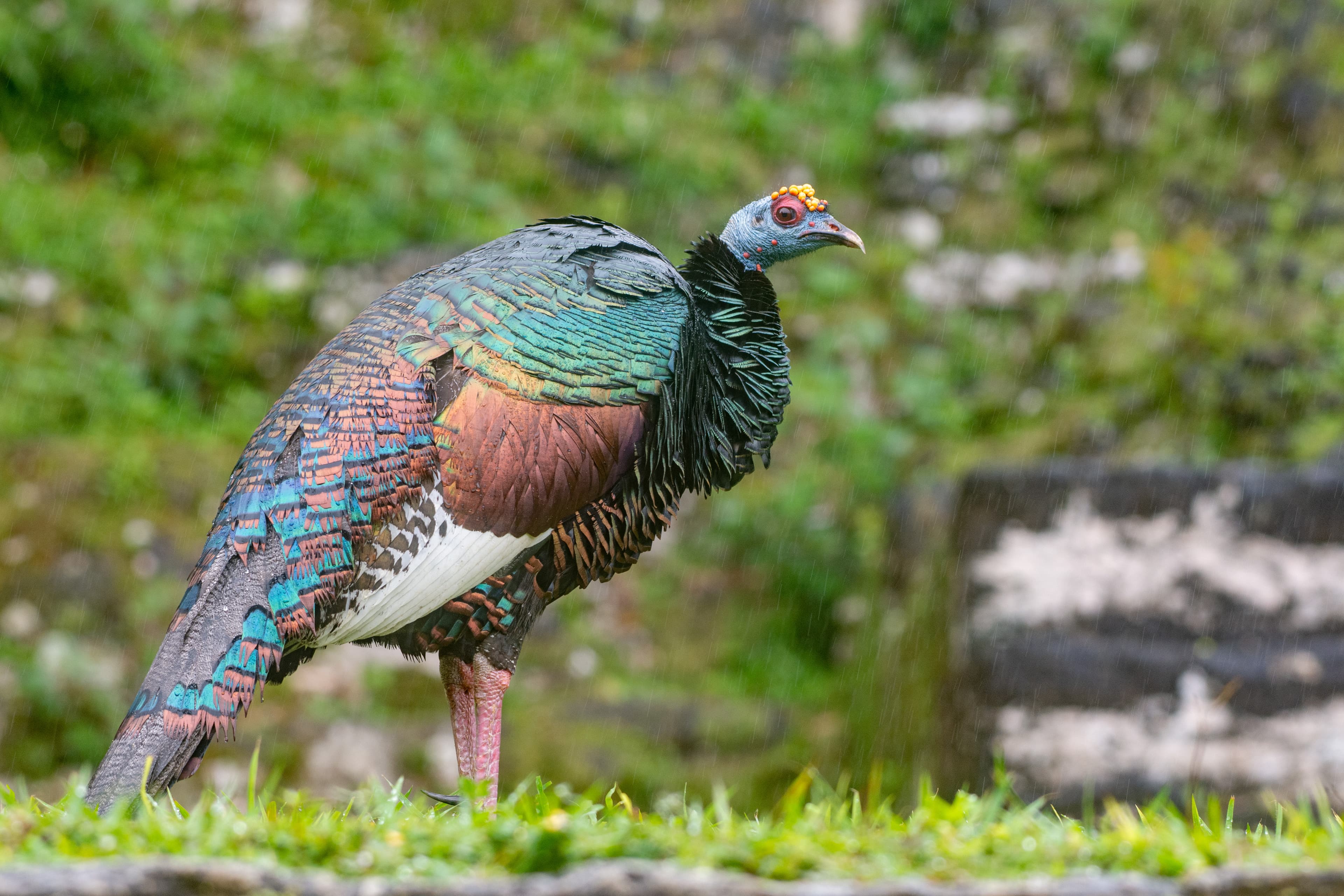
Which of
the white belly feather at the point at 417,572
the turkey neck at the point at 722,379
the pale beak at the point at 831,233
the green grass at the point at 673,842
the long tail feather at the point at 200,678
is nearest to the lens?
the green grass at the point at 673,842

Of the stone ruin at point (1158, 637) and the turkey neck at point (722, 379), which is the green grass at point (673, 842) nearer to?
the turkey neck at point (722, 379)

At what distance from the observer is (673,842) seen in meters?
2.63

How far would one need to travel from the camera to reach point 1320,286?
775 centimetres

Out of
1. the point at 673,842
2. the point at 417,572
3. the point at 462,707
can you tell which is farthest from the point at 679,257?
the point at 673,842

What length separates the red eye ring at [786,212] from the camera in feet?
14.5

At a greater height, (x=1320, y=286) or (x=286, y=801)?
(x=1320, y=286)

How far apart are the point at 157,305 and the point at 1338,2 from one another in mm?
8564

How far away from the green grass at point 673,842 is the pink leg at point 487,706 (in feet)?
2.64

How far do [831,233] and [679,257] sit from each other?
5.07m

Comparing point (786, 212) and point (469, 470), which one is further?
point (786, 212)

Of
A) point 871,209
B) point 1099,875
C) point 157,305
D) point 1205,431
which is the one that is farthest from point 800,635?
point 1099,875

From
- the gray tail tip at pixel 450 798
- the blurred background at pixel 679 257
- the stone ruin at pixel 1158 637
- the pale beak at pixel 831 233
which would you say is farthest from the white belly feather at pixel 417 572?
the stone ruin at pixel 1158 637

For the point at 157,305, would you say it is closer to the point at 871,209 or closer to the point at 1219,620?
the point at 871,209

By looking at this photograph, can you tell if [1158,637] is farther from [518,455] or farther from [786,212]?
[518,455]
